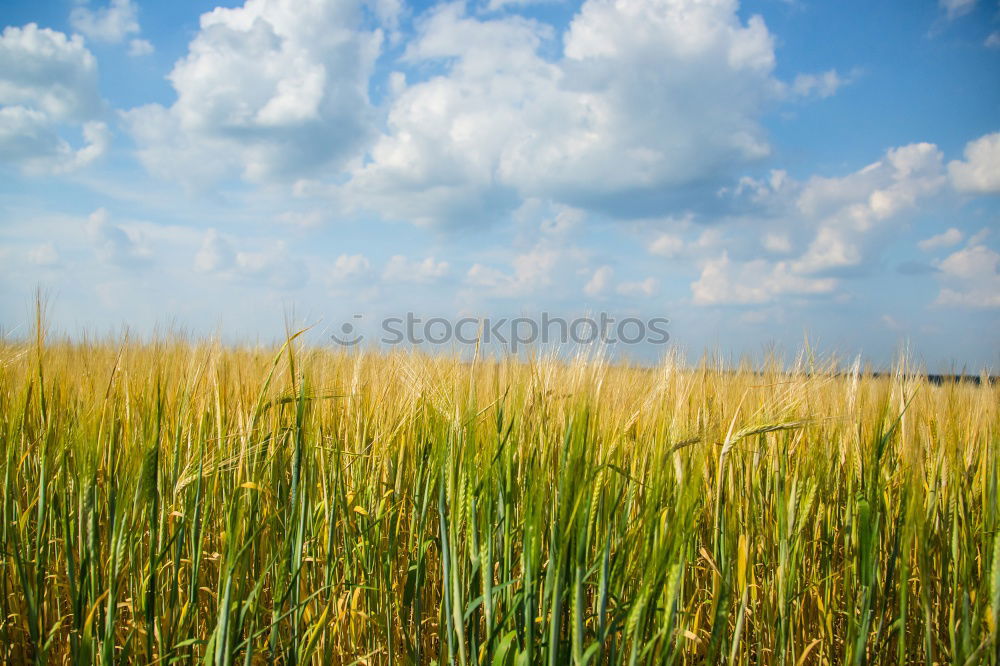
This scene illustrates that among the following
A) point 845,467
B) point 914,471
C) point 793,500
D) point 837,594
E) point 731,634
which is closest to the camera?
point 914,471

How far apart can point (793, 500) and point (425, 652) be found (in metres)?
1.08

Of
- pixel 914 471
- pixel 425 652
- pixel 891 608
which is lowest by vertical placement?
pixel 425 652

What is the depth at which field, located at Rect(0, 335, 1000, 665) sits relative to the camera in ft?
4.20

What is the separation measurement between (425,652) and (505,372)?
0.83 m

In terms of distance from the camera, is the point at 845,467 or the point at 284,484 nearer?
the point at 284,484

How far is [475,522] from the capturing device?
4.27ft

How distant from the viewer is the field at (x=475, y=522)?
1279 mm

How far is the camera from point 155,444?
1.40 metres

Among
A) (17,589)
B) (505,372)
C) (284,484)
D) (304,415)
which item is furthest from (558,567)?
(17,589)

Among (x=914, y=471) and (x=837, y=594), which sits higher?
(x=914, y=471)

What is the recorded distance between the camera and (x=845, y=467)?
2.07 meters

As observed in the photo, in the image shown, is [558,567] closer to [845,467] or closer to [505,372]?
[505,372]

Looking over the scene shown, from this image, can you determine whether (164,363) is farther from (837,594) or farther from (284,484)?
(837,594)

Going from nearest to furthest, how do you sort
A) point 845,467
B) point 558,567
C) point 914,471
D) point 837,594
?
point 558,567
point 914,471
point 837,594
point 845,467
